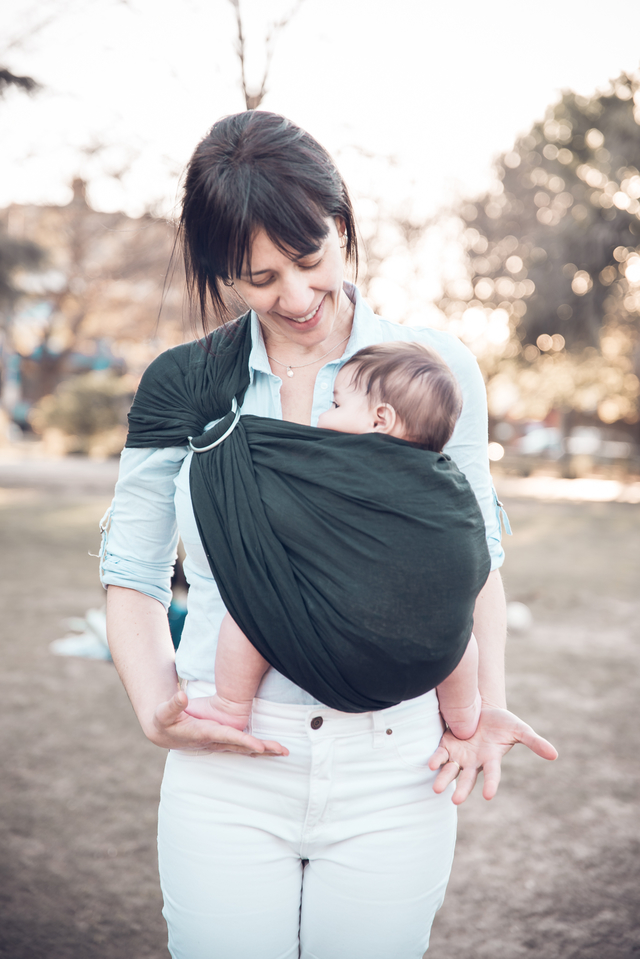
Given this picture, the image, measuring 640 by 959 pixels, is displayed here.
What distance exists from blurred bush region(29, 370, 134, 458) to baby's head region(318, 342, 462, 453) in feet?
59.8

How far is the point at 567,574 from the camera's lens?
914cm

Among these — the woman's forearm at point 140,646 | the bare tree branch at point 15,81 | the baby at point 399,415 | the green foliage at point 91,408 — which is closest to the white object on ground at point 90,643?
the woman's forearm at point 140,646

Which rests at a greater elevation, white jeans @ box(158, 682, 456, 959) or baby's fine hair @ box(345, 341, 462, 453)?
baby's fine hair @ box(345, 341, 462, 453)

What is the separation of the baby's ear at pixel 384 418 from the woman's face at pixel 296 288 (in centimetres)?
22

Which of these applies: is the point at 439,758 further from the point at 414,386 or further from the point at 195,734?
the point at 414,386

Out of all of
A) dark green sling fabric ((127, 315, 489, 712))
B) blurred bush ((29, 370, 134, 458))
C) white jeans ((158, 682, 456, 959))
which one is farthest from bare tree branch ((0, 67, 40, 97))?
blurred bush ((29, 370, 134, 458))

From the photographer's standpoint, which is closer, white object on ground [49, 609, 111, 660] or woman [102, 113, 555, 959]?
woman [102, 113, 555, 959]

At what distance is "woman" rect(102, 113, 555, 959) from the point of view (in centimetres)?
139

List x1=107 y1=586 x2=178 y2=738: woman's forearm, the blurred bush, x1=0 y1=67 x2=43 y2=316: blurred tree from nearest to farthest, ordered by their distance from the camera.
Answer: x1=107 y1=586 x2=178 y2=738: woman's forearm
x1=0 y1=67 x2=43 y2=316: blurred tree
the blurred bush

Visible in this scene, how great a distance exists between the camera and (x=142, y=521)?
60.5 inches

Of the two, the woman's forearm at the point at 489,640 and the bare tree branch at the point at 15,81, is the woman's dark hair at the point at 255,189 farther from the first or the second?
the bare tree branch at the point at 15,81

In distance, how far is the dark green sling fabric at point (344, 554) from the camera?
1309 mm

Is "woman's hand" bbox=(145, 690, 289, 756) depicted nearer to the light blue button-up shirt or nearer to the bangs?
the light blue button-up shirt

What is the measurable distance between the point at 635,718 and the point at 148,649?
4256 millimetres
